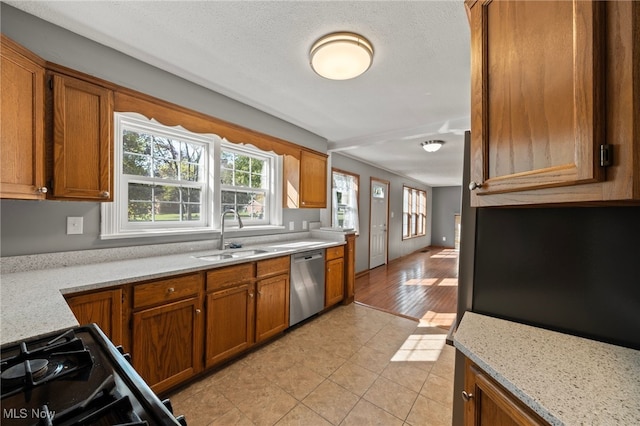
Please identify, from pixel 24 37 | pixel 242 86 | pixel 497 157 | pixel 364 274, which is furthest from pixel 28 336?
pixel 364 274

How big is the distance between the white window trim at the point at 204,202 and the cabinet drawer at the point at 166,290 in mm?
613

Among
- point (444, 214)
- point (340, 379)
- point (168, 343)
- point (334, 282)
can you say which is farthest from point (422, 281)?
point (444, 214)

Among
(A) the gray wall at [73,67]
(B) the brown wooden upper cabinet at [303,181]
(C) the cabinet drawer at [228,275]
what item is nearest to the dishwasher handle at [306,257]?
(C) the cabinet drawer at [228,275]

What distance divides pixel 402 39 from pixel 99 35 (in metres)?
2.05

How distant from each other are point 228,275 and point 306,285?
1056 millimetres

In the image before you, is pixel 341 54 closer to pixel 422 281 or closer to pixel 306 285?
pixel 306 285

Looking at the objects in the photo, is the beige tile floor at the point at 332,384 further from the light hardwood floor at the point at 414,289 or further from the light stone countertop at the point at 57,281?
the light stone countertop at the point at 57,281

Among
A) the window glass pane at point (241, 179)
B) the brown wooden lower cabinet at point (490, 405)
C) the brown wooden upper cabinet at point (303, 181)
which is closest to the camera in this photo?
the brown wooden lower cabinet at point (490, 405)

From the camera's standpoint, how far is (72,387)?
0.65m

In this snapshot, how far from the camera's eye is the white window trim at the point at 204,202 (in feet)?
6.35

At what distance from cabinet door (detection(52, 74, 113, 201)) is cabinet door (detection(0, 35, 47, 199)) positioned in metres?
0.08

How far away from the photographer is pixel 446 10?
1.45m

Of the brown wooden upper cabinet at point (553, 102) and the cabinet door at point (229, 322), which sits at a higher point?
the brown wooden upper cabinet at point (553, 102)

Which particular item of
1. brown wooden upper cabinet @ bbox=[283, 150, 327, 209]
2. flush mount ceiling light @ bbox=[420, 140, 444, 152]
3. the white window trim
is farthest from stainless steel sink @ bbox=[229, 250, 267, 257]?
flush mount ceiling light @ bbox=[420, 140, 444, 152]
